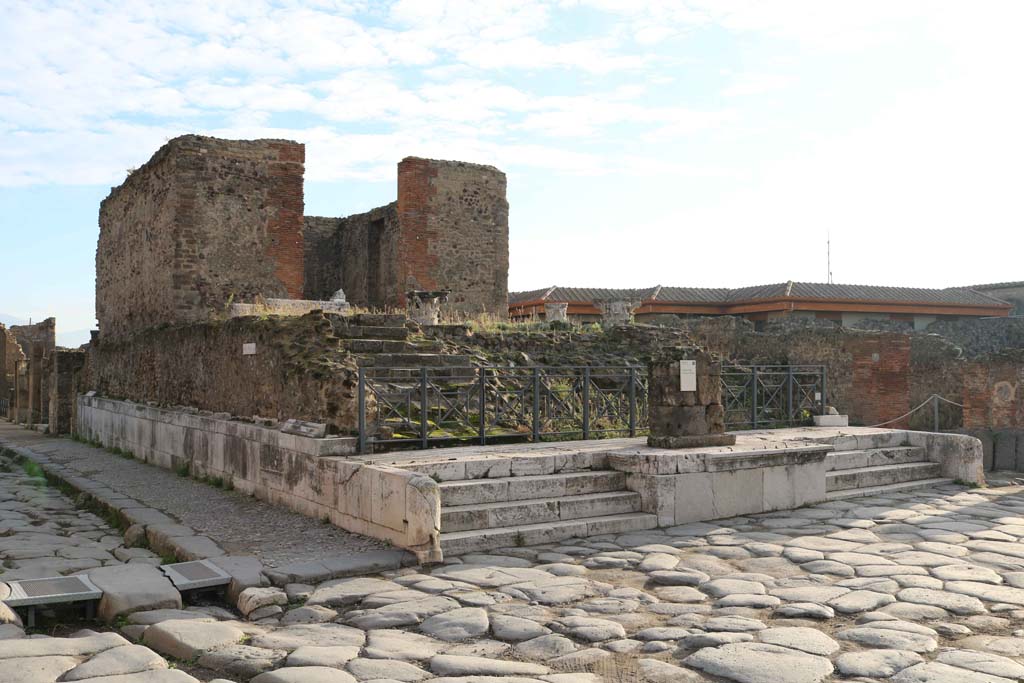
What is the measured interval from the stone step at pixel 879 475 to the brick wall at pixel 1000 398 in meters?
5.62

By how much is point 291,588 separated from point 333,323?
559cm

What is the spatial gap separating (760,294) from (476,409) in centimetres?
2074

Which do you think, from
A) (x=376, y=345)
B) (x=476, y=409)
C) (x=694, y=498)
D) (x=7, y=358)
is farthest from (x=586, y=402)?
(x=7, y=358)

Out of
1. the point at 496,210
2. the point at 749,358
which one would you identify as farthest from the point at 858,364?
the point at 496,210

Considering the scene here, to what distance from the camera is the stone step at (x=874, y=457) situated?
9.86 m

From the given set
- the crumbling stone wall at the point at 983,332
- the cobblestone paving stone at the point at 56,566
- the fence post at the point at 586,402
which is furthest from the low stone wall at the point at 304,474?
the crumbling stone wall at the point at 983,332

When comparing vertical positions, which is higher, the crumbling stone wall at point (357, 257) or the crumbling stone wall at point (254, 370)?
the crumbling stone wall at point (357, 257)

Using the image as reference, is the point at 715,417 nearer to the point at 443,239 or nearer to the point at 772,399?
the point at 772,399

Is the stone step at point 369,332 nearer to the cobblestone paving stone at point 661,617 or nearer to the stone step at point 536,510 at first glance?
the stone step at point 536,510

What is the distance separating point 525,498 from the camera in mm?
7480

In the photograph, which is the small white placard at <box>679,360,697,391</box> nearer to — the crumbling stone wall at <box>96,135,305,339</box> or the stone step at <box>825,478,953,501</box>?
the stone step at <box>825,478,953,501</box>

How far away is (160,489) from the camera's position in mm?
10289

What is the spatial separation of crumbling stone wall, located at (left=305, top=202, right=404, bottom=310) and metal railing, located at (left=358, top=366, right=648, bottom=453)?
7.39 m

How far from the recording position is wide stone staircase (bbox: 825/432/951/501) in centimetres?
945
